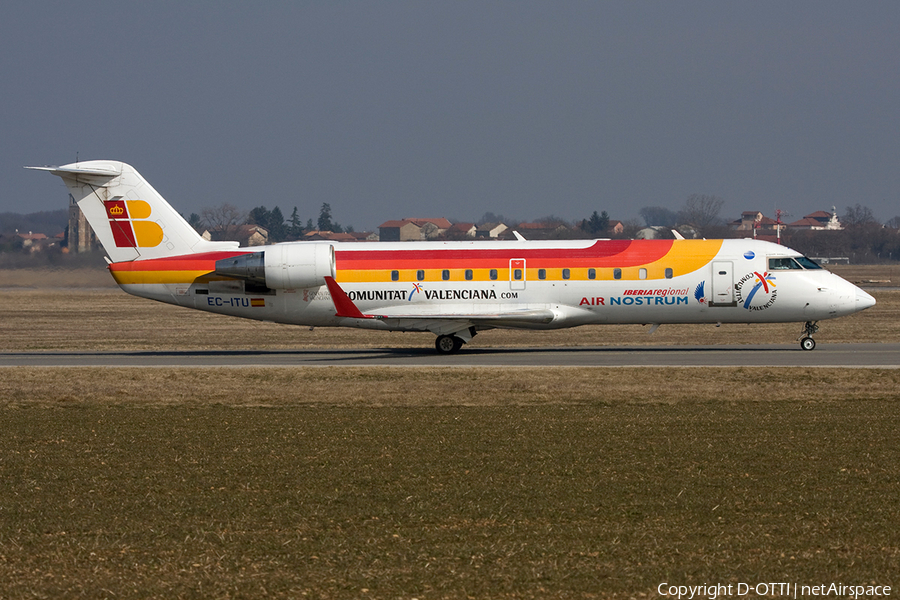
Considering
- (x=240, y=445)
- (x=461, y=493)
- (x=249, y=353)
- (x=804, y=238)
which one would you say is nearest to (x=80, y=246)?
(x=249, y=353)

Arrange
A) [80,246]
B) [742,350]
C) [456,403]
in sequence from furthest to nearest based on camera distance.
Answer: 1. [80,246]
2. [742,350]
3. [456,403]

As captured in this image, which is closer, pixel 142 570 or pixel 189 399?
pixel 142 570

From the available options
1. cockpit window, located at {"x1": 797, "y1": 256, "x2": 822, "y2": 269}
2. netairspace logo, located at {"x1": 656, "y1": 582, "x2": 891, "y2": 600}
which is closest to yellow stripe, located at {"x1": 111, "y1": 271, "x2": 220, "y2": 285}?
cockpit window, located at {"x1": 797, "y1": 256, "x2": 822, "y2": 269}

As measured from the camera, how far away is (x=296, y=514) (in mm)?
11125

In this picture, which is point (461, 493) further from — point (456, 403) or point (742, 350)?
point (742, 350)

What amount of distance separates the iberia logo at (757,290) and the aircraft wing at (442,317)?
19.0 ft

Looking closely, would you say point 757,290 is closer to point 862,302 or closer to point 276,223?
point 862,302

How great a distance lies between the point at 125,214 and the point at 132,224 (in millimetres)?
390

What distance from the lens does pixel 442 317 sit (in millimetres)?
30609

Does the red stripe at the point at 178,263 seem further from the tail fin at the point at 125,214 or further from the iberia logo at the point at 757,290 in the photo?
the iberia logo at the point at 757,290

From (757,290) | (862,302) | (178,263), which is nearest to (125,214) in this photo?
(178,263)

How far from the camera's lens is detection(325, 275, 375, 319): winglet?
1196 inches

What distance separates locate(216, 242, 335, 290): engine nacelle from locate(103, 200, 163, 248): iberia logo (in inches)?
100

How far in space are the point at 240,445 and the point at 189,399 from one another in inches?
253
